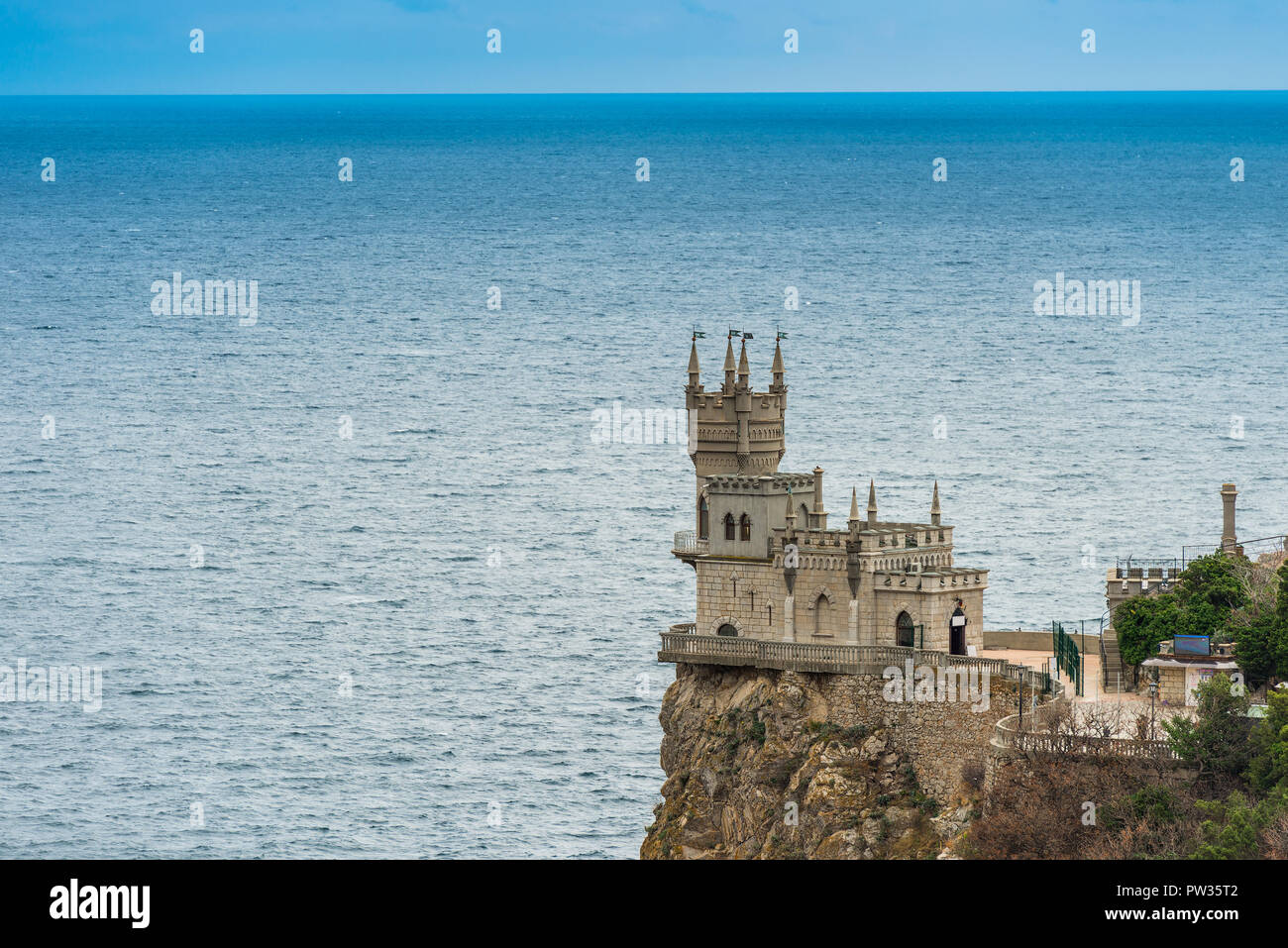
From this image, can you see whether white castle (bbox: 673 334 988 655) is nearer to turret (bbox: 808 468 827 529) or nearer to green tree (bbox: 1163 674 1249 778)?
turret (bbox: 808 468 827 529)

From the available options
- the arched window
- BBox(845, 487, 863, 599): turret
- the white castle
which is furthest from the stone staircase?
the arched window

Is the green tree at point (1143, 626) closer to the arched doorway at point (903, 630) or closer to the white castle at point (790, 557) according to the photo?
the white castle at point (790, 557)

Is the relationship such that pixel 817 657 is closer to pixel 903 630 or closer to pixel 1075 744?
pixel 903 630

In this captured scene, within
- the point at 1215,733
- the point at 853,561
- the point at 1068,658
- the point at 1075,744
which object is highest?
the point at 853,561

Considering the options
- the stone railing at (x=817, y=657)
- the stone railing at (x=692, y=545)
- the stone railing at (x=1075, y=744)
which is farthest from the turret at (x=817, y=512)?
the stone railing at (x=1075, y=744)

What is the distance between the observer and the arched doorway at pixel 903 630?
76625mm

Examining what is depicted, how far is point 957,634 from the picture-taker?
7638 cm

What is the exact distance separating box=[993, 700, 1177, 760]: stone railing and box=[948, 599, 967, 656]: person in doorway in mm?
6745

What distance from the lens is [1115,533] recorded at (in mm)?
151125

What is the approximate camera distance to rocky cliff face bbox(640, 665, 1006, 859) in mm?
73062

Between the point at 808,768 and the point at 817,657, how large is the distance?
337cm

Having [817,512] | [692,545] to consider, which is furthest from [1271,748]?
[692,545]

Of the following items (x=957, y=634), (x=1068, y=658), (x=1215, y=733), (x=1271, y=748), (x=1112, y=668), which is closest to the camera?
(x=1271, y=748)
